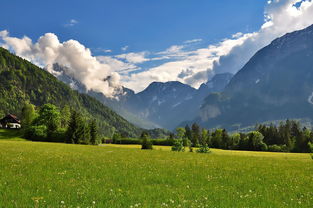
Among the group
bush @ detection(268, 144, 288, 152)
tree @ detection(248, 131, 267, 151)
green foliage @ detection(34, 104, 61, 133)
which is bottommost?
bush @ detection(268, 144, 288, 152)

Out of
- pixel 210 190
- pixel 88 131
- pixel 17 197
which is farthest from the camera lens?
pixel 88 131

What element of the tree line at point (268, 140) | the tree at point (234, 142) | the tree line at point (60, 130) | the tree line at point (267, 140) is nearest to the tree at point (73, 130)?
the tree line at point (60, 130)

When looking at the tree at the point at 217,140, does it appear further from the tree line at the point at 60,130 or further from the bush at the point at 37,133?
the bush at the point at 37,133

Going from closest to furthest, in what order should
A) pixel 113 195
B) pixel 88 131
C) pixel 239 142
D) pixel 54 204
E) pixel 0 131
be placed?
1. pixel 54 204
2. pixel 113 195
3. pixel 88 131
4. pixel 0 131
5. pixel 239 142

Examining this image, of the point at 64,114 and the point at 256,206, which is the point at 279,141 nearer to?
the point at 64,114

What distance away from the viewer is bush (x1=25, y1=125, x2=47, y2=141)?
106125 mm

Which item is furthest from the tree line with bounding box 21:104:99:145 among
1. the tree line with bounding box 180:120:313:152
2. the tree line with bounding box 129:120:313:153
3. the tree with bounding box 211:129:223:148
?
the tree with bounding box 211:129:223:148

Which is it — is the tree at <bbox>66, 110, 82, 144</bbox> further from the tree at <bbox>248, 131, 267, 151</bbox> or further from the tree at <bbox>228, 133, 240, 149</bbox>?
the tree at <bbox>248, 131, 267, 151</bbox>

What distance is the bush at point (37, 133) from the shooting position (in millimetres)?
106125

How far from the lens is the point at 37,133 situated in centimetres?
10650

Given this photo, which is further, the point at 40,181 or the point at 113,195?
the point at 40,181

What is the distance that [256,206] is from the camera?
9695 mm

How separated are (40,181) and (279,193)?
12130mm

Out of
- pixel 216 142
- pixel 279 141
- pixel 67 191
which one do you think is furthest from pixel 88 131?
pixel 279 141
